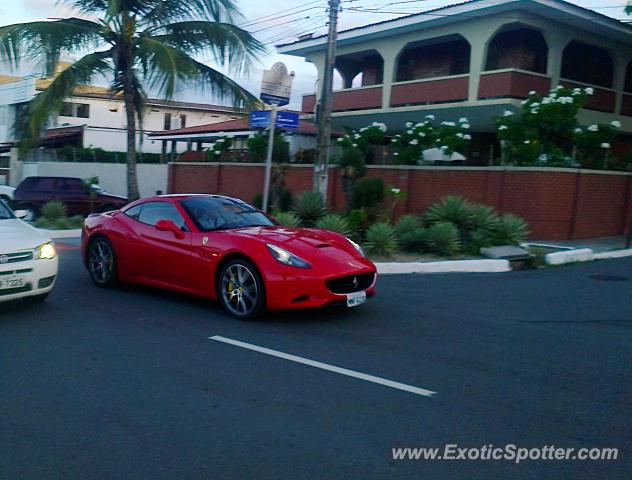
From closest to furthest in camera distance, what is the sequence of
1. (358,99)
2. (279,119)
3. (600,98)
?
(279,119)
(600,98)
(358,99)

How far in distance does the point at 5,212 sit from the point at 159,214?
6.49ft

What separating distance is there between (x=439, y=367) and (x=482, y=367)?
40cm

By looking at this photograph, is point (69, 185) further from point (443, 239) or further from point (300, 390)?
point (300, 390)

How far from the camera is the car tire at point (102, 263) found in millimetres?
9779

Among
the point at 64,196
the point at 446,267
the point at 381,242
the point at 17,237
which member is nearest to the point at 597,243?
the point at 446,267

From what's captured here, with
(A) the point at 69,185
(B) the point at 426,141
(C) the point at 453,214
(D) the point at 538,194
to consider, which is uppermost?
(B) the point at 426,141

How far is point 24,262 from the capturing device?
7.91m

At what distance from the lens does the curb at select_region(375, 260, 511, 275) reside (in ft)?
40.8

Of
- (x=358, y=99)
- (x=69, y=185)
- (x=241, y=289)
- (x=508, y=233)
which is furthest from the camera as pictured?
(x=358, y=99)

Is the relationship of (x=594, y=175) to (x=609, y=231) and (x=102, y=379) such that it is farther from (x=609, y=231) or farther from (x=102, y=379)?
(x=102, y=379)

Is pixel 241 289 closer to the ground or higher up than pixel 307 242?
closer to the ground

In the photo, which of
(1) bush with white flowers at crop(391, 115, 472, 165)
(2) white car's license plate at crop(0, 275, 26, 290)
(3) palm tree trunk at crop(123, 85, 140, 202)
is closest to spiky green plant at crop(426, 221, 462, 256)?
(1) bush with white flowers at crop(391, 115, 472, 165)

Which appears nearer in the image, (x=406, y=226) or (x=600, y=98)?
(x=406, y=226)

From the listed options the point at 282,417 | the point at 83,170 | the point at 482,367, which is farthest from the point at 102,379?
the point at 83,170
